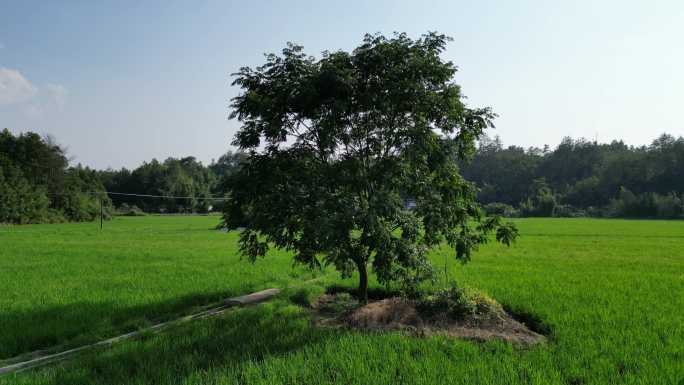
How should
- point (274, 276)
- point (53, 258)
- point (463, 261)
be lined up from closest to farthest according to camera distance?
1. point (463, 261)
2. point (274, 276)
3. point (53, 258)

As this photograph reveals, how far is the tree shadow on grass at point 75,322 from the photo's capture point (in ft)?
22.0

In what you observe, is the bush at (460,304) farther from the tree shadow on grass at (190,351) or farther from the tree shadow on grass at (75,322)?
the tree shadow on grass at (75,322)

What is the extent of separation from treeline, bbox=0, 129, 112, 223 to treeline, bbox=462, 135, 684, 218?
6106cm

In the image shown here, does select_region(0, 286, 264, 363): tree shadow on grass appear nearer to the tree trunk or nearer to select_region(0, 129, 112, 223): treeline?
the tree trunk

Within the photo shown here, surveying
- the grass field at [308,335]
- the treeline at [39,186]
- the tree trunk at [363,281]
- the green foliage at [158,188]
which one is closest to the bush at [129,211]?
the green foliage at [158,188]

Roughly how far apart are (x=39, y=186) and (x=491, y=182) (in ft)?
306

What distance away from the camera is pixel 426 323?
6988 mm

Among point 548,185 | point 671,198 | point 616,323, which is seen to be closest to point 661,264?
point 616,323

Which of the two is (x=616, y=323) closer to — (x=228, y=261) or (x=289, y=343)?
(x=289, y=343)

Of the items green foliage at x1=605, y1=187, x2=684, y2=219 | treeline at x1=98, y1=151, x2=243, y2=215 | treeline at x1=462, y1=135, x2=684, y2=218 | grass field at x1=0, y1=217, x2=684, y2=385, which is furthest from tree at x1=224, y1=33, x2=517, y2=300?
green foliage at x1=605, y1=187, x2=684, y2=219

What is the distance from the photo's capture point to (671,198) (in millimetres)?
72562

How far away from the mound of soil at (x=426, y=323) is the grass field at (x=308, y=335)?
0.39 meters

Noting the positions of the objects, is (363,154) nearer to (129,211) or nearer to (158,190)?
(129,211)

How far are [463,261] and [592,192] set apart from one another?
100m
